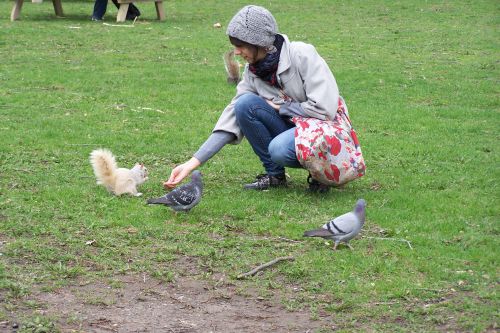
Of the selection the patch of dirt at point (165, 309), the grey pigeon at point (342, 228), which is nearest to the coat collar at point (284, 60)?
the grey pigeon at point (342, 228)

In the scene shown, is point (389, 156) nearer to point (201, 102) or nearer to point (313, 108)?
point (313, 108)

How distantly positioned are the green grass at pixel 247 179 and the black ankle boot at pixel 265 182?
11 centimetres

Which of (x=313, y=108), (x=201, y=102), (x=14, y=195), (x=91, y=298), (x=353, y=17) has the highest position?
(x=313, y=108)

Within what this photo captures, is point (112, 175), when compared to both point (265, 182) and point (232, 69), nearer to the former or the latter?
point (265, 182)

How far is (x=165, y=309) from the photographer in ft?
14.8

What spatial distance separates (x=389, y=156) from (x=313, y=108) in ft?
5.70

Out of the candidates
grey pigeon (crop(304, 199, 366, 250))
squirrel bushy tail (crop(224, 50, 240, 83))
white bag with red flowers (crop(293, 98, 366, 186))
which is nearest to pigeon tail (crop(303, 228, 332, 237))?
grey pigeon (crop(304, 199, 366, 250))

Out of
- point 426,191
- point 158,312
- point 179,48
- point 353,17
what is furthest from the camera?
point 353,17

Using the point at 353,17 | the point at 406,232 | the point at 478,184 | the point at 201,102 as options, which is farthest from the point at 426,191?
the point at 353,17

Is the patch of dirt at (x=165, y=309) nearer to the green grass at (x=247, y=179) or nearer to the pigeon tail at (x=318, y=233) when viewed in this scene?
the green grass at (x=247, y=179)

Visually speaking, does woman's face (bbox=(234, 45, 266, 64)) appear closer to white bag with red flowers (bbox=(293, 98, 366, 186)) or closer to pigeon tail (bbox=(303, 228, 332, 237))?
white bag with red flowers (bbox=(293, 98, 366, 186))

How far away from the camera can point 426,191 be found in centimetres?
657

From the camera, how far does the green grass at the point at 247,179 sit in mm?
4824

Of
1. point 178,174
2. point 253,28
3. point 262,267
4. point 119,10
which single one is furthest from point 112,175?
point 119,10
